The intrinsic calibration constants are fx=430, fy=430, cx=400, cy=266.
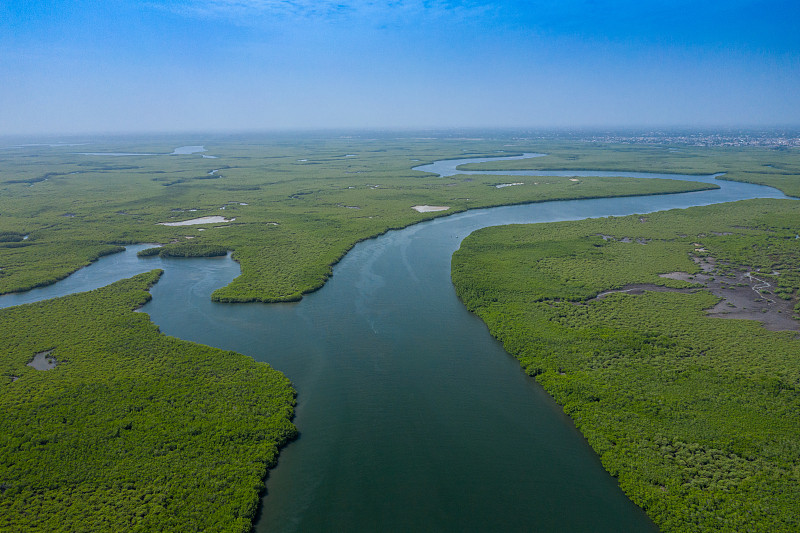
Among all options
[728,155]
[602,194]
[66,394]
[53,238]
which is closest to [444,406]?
[66,394]

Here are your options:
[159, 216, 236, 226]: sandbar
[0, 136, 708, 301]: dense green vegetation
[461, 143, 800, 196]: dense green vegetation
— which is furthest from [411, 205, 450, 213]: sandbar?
[461, 143, 800, 196]: dense green vegetation

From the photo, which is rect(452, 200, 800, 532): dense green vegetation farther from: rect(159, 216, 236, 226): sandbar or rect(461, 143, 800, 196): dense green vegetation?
rect(461, 143, 800, 196): dense green vegetation

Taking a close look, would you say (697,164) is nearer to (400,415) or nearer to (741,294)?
(741,294)

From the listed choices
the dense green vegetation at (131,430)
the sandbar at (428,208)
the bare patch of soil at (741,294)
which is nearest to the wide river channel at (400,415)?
the dense green vegetation at (131,430)

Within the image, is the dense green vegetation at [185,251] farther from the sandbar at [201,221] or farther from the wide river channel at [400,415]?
the sandbar at [201,221]

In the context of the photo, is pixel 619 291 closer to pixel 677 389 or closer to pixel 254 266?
pixel 677 389

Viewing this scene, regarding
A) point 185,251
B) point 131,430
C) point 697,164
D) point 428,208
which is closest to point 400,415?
point 131,430
